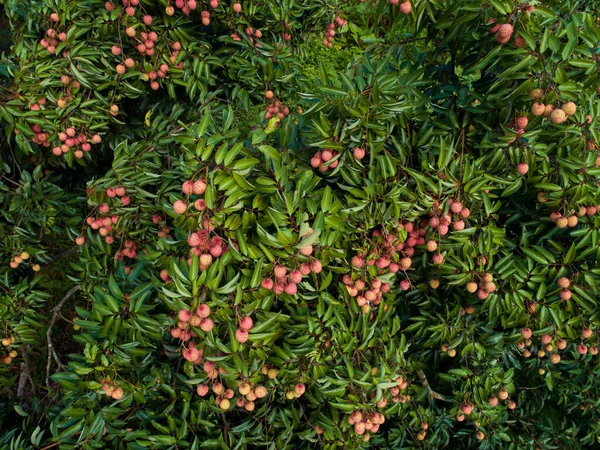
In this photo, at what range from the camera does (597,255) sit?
1755 mm

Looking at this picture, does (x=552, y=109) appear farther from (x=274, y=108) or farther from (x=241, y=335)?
(x=274, y=108)

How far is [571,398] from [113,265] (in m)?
2.81

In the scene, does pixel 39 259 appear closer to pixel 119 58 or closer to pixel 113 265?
pixel 113 265

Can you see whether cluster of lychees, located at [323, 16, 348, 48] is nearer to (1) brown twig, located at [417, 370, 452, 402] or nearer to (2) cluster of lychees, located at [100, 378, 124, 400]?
(1) brown twig, located at [417, 370, 452, 402]

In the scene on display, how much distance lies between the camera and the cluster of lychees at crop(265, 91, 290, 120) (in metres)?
2.67

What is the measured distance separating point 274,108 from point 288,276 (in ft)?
5.06

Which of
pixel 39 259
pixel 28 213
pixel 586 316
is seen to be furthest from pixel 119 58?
pixel 586 316

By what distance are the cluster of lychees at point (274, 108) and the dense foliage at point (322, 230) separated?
59 mm

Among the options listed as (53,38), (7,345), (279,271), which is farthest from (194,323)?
(53,38)

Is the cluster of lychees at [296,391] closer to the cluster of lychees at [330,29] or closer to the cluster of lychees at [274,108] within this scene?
the cluster of lychees at [274,108]

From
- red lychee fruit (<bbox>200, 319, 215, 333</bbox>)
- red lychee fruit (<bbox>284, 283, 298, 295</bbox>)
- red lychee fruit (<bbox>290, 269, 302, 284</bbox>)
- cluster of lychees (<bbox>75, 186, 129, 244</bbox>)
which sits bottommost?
cluster of lychees (<bbox>75, 186, 129, 244</bbox>)

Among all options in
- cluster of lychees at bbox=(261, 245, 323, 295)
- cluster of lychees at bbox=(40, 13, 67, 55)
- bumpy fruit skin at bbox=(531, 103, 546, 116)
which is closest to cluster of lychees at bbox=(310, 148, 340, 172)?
cluster of lychees at bbox=(261, 245, 323, 295)

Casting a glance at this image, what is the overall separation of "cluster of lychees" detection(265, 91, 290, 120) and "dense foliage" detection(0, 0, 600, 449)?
59 millimetres

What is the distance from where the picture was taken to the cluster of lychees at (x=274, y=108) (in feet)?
8.75
